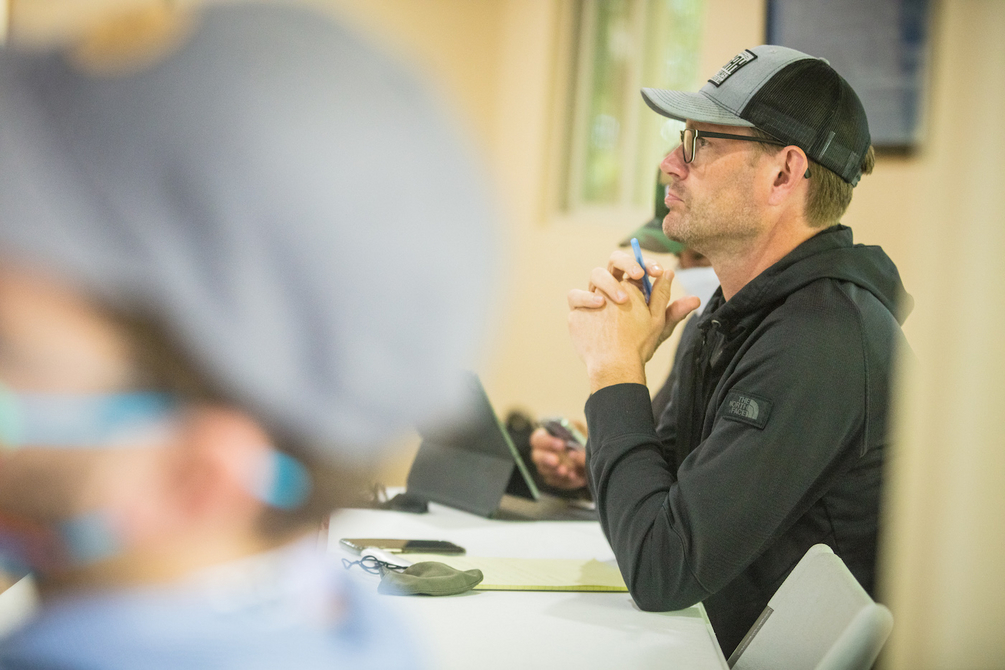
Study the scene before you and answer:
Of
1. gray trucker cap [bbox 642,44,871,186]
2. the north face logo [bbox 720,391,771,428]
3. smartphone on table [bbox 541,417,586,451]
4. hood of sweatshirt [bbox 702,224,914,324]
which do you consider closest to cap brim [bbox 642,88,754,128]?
gray trucker cap [bbox 642,44,871,186]

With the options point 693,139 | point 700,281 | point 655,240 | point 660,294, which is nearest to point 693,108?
point 693,139

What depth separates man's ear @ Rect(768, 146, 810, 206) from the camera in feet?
4.00

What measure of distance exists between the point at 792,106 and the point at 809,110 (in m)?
0.03

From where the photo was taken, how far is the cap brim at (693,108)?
4.00ft

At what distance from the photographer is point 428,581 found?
101 cm

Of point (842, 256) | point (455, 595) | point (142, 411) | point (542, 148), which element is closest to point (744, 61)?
point (842, 256)

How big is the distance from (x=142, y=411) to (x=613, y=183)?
3.86 meters

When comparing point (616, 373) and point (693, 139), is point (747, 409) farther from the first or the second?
point (693, 139)

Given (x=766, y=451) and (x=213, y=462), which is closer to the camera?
(x=213, y=462)

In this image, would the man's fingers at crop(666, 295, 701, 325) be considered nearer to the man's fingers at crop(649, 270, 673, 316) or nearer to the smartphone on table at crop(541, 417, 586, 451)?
the man's fingers at crop(649, 270, 673, 316)

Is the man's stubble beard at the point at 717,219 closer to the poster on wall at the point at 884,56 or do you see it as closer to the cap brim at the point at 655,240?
the cap brim at the point at 655,240

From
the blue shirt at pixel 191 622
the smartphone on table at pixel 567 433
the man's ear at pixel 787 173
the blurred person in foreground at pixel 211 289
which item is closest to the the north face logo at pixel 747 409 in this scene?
the man's ear at pixel 787 173

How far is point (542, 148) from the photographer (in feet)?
13.4

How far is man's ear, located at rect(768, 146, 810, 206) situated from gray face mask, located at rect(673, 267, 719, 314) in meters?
0.43
